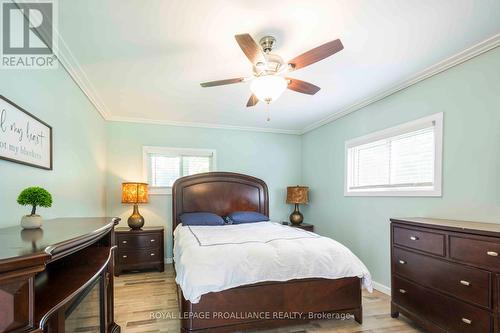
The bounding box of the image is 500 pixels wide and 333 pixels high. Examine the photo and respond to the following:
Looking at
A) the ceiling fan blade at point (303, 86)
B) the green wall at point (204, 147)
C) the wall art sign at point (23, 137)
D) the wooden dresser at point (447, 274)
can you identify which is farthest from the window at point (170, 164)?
the wooden dresser at point (447, 274)

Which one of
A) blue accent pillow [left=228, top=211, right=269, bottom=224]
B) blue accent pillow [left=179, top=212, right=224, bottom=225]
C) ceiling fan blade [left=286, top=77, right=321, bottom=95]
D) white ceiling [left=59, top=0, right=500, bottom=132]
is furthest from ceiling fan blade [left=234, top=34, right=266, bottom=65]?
blue accent pillow [left=228, top=211, right=269, bottom=224]

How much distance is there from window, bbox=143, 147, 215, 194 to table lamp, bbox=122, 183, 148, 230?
0.47 meters

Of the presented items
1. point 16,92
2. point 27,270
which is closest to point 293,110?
point 16,92

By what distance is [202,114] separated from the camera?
4344 millimetres

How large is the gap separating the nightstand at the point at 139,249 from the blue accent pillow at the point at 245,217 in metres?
1.17

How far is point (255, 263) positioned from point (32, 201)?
1665 millimetres

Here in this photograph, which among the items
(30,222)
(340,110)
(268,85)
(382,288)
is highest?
(340,110)

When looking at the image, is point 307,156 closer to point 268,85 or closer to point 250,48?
point 268,85

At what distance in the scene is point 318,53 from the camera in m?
1.95

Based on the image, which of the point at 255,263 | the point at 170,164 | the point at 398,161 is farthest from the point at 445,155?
the point at 170,164

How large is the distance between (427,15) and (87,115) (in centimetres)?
364

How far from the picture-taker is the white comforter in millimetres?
2182

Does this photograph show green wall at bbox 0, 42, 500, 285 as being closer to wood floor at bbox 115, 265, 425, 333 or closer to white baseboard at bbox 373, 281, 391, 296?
white baseboard at bbox 373, 281, 391, 296

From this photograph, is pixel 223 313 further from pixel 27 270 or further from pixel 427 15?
pixel 427 15
